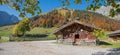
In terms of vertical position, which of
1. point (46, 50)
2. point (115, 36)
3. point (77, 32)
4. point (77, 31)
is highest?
point (77, 31)

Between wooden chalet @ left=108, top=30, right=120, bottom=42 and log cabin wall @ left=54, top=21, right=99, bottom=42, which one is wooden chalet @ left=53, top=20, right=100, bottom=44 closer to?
log cabin wall @ left=54, top=21, right=99, bottom=42

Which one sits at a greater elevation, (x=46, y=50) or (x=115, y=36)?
(x=115, y=36)

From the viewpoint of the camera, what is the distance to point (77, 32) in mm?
45562

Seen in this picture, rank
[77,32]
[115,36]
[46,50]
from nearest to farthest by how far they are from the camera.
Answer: [46,50] → [77,32] → [115,36]

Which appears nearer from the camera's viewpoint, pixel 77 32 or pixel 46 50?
pixel 46 50

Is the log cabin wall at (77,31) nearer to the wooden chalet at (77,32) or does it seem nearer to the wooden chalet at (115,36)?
the wooden chalet at (77,32)

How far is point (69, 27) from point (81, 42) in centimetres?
440

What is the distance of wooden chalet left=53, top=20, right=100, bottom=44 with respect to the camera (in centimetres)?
4374

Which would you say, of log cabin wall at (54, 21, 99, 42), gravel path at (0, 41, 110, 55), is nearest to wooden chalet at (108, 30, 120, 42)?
log cabin wall at (54, 21, 99, 42)

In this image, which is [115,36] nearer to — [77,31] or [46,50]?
[77,31]

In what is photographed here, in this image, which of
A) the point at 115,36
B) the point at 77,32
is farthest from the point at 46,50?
the point at 115,36

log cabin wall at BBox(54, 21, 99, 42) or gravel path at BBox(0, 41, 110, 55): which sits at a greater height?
log cabin wall at BBox(54, 21, 99, 42)

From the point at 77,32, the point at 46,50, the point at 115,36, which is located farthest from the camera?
the point at 115,36

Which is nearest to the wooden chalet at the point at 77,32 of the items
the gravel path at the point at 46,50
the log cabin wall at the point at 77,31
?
the log cabin wall at the point at 77,31
